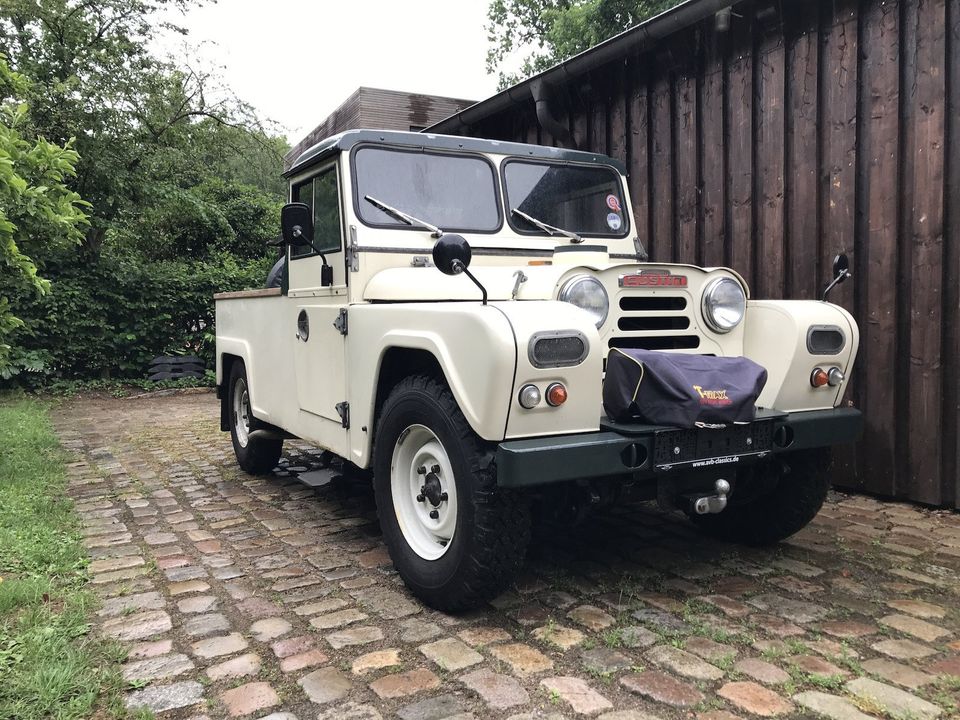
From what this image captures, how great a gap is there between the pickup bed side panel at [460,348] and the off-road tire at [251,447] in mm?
2471

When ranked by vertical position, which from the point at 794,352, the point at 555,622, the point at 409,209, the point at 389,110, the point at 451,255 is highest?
the point at 389,110

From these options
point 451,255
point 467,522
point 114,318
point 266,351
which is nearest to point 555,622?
point 467,522

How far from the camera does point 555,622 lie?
10.4 feet

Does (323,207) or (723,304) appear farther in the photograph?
(323,207)

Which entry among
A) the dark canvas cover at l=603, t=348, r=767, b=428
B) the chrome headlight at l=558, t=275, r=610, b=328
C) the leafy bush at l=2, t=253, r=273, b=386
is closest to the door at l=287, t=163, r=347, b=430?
the chrome headlight at l=558, t=275, r=610, b=328

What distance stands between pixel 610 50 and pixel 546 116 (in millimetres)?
1074

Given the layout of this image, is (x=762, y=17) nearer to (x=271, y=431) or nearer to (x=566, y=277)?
(x=566, y=277)

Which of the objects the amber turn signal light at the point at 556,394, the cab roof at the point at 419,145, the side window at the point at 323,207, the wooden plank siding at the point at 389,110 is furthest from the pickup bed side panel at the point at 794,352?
the wooden plank siding at the point at 389,110

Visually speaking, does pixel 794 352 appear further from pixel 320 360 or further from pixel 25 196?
pixel 25 196

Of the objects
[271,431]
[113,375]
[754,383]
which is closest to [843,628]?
[754,383]

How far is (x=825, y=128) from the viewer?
5.30 m

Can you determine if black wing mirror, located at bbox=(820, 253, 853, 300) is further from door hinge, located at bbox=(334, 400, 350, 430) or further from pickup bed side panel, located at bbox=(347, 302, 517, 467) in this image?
door hinge, located at bbox=(334, 400, 350, 430)

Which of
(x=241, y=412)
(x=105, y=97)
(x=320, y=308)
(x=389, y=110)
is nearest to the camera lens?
(x=320, y=308)

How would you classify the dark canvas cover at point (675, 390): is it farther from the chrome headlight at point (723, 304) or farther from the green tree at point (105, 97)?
the green tree at point (105, 97)
